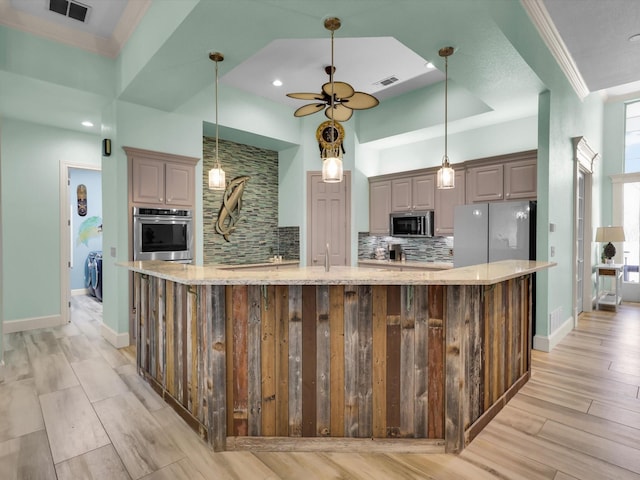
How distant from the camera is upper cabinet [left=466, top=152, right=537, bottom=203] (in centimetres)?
418

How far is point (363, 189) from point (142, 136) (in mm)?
3290

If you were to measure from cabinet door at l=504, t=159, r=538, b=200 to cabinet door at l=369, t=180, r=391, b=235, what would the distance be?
1.75m

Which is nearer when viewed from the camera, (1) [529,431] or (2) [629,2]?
(1) [529,431]

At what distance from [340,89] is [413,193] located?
289 centimetres

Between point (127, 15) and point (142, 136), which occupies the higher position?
point (127, 15)

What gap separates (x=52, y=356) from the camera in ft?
11.6

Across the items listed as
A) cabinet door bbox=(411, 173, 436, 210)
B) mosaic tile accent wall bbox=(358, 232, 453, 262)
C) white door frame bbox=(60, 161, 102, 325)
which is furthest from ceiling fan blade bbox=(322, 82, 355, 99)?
white door frame bbox=(60, 161, 102, 325)

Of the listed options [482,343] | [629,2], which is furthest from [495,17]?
[482,343]

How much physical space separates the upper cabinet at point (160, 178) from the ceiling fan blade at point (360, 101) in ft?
7.46

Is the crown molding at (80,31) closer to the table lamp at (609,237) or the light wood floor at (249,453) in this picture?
the light wood floor at (249,453)

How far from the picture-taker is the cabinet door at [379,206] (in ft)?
18.4

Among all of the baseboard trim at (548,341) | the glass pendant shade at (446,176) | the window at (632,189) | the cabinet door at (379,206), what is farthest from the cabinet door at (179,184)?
the window at (632,189)

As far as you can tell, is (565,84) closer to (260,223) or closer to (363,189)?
(363,189)

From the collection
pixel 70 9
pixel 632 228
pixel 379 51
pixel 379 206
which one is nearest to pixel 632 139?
pixel 632 228
